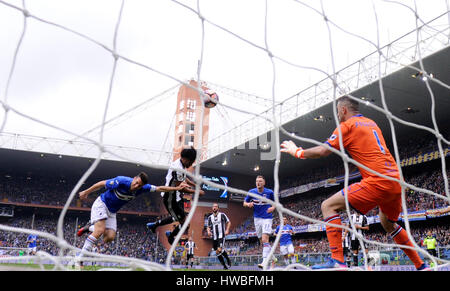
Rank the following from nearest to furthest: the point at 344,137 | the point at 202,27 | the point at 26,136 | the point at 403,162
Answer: the point at 202,27, the point at 344,137, the point at 403,162, the point at 26,136

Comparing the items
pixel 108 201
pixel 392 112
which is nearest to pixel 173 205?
pixel 108 201

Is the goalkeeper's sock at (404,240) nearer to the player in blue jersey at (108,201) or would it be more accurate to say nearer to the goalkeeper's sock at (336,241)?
the goalkeeper's sock at (336,241)

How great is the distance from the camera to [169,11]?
359 centimetres

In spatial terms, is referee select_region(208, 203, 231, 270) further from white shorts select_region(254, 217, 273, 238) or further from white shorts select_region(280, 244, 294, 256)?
white shorts select_region(254, 217, 273, 238)

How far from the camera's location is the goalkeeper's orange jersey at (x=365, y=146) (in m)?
3.29

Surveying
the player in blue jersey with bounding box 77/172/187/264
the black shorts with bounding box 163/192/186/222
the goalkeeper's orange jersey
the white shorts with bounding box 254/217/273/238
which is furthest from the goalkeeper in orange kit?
the white shorts with bounding box 254/217/273/238

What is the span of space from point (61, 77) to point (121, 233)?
30.9 meters

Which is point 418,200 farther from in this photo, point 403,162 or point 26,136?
point 26,136

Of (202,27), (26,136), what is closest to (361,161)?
(202,27)

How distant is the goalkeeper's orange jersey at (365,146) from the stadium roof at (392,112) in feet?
36.4

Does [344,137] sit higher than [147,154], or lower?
lower

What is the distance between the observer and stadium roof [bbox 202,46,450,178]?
46.8ft

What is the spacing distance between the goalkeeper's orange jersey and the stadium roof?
11.1m

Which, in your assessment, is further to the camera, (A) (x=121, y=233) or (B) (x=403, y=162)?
(A) (x=121, y=233)
